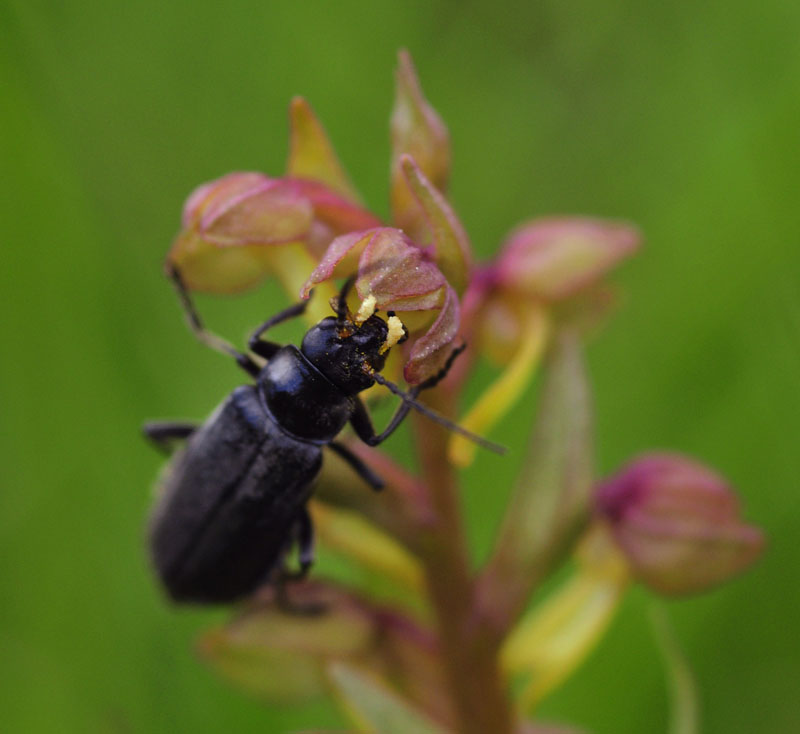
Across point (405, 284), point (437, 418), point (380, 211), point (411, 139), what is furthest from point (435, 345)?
point (380, 211)

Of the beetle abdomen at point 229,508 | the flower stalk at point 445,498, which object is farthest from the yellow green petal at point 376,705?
the beetle abdomen at point 229,508

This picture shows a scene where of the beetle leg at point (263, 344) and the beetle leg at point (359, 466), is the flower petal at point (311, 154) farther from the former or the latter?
the beetle leg at point (359, 466)

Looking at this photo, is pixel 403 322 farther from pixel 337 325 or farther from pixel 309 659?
pixel 309 659

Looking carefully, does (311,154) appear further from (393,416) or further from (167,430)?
(167,430)

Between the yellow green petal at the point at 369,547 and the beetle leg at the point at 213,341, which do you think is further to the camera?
the beetle leg at the point at 213,341

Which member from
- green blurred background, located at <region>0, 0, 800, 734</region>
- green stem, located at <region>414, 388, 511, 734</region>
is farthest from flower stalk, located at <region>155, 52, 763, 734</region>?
green blurred background, located at <region>0, 0, 800, 734</region>

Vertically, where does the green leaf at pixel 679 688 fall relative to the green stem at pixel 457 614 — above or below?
below

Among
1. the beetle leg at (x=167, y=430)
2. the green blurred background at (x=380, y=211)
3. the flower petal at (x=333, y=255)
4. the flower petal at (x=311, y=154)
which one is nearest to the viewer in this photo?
the flower petal at (x=333, y=255)

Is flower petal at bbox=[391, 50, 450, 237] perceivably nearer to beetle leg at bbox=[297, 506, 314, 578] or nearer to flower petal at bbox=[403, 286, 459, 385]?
flower petal at bbox=[403, 286, 459, 385]
